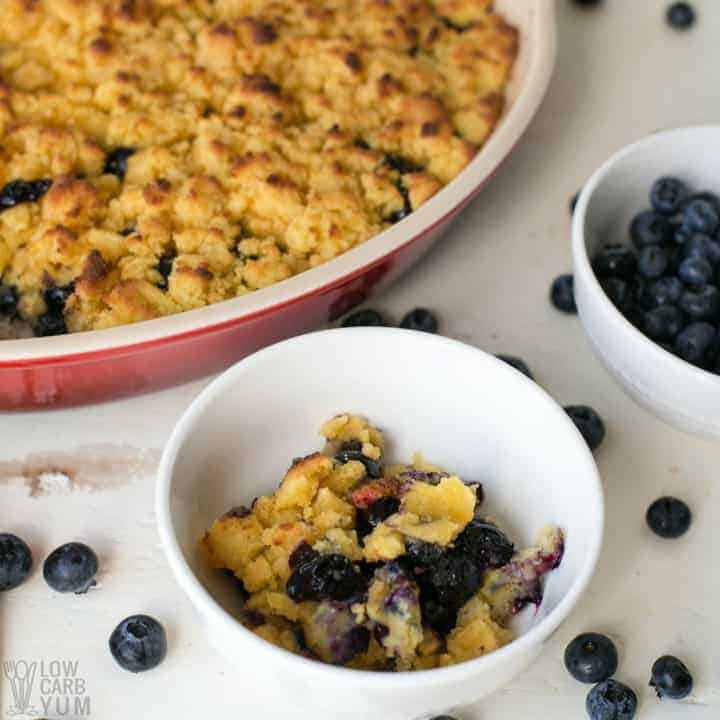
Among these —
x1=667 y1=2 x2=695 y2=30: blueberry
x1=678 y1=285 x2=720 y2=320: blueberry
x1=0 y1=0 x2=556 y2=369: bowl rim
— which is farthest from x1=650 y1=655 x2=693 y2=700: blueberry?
x1=667 y1=2 x2=695 y2=30: blueberry

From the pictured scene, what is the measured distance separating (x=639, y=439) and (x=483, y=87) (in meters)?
0.48

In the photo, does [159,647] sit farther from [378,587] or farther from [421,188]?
[421,188]

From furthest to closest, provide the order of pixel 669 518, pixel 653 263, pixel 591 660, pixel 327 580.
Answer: pixel 653 263
pixel 669 518
pixel 591 660
pixel 327 580

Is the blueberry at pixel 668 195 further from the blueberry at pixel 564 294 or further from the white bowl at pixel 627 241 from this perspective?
the blueberry at pixel 564 294

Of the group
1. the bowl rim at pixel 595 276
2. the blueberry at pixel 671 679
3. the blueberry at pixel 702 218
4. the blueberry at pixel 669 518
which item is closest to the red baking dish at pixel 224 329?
the bowl rim at pixel 595 276

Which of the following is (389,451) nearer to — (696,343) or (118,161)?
(696,343)

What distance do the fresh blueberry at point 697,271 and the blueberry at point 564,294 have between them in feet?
0.43

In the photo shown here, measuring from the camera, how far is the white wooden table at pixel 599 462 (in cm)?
101

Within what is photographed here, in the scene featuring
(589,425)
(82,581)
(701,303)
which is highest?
(701,303)

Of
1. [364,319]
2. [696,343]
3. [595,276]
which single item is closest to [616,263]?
[595,276]

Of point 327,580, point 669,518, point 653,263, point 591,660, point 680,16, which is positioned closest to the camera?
point 327,580

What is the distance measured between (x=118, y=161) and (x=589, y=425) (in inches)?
22.9

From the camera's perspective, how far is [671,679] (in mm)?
997

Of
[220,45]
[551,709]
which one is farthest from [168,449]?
[220,45]
